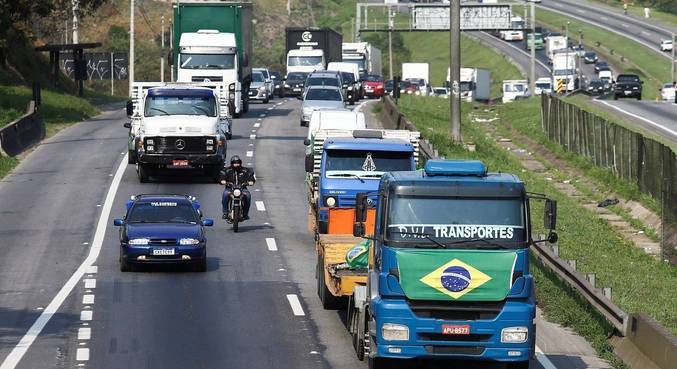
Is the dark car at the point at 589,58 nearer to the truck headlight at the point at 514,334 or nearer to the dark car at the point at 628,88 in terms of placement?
the dark car at the point at 628,88

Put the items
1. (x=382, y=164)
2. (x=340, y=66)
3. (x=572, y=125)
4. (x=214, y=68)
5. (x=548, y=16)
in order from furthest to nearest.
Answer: (x=548, y=16)
(x=340, y=66)
(x=214, y=68)
(x=572, y=125)
(x=382, y=164)

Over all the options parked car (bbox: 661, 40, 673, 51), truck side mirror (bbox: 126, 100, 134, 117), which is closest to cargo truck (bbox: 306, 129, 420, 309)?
truck side mirror (bbox: 126, 100, 134, 117)

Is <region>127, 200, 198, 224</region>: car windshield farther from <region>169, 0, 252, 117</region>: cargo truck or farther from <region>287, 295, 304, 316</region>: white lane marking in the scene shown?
<region>169, 0, 252, 117</region>: cargo truck

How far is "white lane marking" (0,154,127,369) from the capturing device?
20.0 m

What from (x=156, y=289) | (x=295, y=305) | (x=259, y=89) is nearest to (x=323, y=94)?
(x=259, y=89)

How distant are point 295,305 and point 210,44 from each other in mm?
38489

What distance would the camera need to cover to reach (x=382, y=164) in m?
29.2

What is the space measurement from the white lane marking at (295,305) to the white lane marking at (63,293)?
3970 millimetres

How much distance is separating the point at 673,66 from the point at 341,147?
314ft

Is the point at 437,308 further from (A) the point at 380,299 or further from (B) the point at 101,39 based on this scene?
(B) the point at 101,39

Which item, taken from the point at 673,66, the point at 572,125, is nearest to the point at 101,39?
the point at 673,66

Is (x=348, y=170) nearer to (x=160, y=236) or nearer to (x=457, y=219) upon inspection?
(x=160, y=236)

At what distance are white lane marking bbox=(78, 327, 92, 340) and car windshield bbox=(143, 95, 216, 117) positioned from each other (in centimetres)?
2034

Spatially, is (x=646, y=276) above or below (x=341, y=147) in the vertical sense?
below
